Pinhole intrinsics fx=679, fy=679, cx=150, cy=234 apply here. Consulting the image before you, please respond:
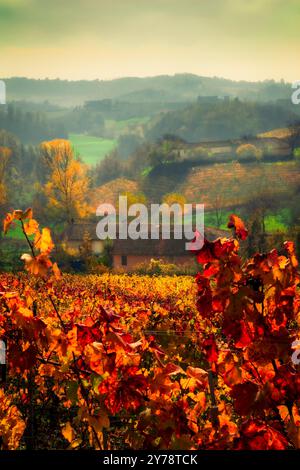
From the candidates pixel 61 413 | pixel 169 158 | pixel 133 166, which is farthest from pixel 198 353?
pixel 133 166

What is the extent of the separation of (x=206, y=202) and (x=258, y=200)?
13643 mm

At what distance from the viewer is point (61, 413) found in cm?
834

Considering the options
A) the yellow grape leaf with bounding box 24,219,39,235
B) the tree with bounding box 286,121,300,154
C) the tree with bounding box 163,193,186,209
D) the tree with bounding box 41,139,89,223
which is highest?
the yellow grape leaf with bounding box 24,219,39,235

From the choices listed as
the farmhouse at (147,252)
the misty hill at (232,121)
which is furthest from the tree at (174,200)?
the misty hill at (232,121)

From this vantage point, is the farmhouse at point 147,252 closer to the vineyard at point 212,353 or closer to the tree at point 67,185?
the tree at point 67,185

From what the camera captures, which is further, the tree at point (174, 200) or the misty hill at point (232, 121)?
the misty hill at point (232, 121)

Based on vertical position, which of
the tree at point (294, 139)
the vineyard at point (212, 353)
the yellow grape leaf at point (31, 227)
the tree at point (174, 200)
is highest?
the yellow grape leaf at point (31, 227)

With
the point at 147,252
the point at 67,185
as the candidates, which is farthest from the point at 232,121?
the point at 147,252

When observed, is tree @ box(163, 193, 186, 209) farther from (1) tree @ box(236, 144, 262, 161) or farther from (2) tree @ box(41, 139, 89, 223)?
(1) tree @ box(236, 144, 262, 161)

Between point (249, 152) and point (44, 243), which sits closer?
point (44, 243)

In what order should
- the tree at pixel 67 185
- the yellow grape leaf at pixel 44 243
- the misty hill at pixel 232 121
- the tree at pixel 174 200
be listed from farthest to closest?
the misty hill at pixel 232 121 < the tree at pixel 174 200 < the tree at pixel 67 185 < the yellow grape leaf at pixel 44 243

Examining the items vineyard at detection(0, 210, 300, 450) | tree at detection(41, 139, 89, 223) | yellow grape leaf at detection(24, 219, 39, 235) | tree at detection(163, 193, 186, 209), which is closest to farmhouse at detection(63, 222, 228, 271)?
tree at detection(41, 139, 89, 223)

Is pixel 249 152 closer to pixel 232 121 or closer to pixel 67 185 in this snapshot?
pixel 67 185
